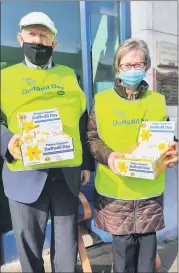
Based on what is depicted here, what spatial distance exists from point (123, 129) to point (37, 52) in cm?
65

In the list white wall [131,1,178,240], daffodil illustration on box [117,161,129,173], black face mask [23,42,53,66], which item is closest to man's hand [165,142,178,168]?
daffodil illustration on box [117,161,129,173]

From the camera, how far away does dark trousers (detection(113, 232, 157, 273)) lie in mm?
1735

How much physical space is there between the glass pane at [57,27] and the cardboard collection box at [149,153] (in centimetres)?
112

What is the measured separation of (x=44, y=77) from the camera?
1621 millimetres

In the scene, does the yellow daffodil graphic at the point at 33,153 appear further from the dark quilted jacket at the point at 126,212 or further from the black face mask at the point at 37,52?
the black face mask at the point at 37,52

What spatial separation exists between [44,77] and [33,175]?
1.79 ft

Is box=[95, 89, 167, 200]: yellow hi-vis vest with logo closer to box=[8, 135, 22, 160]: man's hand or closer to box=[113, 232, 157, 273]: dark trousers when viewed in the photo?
box=[113, 232, 157, 273]: dark trousers

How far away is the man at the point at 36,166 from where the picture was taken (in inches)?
61.1

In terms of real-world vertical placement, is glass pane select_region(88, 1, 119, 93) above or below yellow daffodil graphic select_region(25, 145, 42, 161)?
above

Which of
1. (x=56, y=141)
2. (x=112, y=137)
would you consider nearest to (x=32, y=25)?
(x=56, y=141)

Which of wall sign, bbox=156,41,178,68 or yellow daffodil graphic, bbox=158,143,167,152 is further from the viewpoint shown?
wall sign, bbox=156,41,178,68

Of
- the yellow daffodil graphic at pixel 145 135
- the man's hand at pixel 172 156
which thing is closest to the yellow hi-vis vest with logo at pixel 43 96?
the yellow daffodil graphic at pixel 145 135

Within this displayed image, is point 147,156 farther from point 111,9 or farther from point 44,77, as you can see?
point 111,9

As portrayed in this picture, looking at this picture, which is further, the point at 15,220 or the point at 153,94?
the point at 153,94
